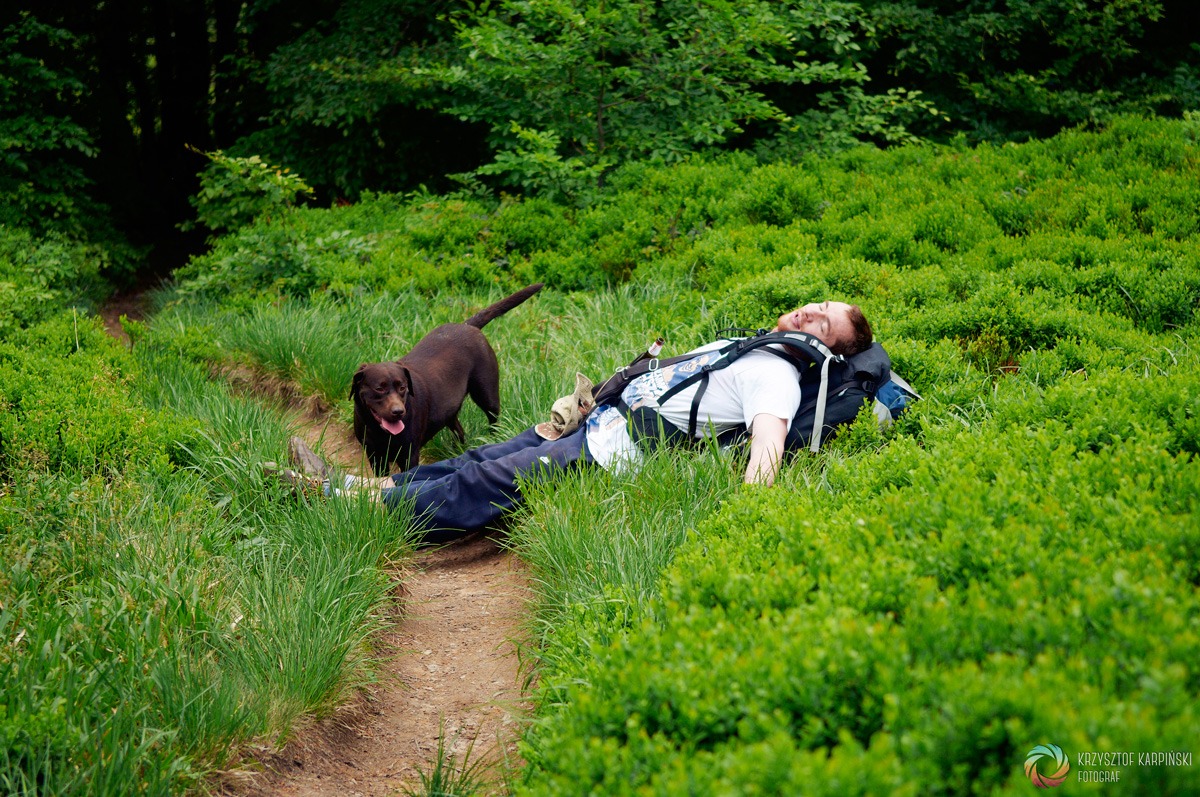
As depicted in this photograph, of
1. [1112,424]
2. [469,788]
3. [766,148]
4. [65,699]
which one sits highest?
[766,148]

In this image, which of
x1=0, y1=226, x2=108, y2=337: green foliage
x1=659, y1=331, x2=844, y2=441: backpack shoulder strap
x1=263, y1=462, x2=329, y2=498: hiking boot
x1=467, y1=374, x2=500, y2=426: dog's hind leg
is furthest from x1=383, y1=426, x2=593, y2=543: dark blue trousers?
x1=0, y1=226, x2=108, y2=337: green foliage

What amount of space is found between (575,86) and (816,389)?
5.52 meters

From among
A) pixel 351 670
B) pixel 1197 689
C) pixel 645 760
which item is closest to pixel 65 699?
pixel 351 670

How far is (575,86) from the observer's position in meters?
8.48

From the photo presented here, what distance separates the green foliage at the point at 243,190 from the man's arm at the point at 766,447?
562cm

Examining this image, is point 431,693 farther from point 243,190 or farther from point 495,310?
point 243,190

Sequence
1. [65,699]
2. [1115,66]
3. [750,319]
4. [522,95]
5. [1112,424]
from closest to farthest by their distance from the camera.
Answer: [65,699] → [1112,424] → [750,319] → [522,95] → [1115,66]

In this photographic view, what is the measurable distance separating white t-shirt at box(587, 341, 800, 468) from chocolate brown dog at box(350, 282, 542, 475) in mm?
1079

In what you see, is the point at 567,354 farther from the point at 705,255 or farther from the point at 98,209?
the point at 98,209

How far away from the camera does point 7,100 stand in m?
9.07

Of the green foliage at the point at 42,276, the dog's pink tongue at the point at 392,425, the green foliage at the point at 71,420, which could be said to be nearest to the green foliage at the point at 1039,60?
the dog's pink tongue at the point at 392,425

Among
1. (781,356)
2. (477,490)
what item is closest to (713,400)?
(781,356)

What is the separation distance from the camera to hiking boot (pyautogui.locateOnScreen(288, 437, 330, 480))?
4.25m

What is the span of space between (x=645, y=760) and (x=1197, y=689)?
3.77ft
